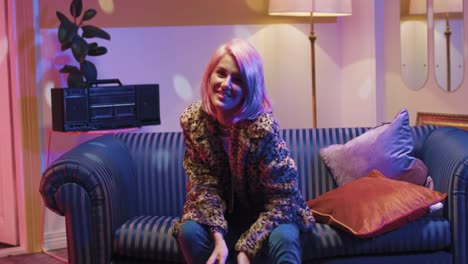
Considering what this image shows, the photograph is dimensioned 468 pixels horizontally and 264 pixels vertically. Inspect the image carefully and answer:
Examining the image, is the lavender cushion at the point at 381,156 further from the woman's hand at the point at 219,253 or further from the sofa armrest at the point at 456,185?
the woman's hand at the point at 219,253

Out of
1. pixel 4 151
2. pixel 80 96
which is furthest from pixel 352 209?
pixel 4 151

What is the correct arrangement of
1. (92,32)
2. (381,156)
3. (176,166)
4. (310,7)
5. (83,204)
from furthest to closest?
(310,7) < (92,32) < (176,166) < (381,156) < (83,204)

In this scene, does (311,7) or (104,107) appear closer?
(104,107)

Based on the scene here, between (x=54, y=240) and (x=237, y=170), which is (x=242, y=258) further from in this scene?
(x=54, y=240)

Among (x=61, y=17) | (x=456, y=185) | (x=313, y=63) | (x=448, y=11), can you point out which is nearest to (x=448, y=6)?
(x=448, y=11)

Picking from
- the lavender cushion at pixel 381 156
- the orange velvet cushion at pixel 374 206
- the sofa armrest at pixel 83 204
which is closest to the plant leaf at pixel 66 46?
the sofa armrest at pixel 83 204

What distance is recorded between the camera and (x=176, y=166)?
2.99m

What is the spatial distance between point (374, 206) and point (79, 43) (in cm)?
197

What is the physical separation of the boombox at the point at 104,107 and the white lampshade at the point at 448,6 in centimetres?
163

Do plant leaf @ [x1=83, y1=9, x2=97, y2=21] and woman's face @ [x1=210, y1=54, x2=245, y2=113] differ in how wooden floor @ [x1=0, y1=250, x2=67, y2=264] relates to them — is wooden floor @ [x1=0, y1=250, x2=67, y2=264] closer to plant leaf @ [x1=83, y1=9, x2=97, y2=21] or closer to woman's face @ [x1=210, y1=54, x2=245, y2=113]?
plant leaf @ [x1=83, y1=9, x2=97, y2=21]

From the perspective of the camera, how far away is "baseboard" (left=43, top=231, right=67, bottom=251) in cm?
401

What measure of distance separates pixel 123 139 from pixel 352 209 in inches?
45.1

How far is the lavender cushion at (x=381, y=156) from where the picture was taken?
2814 millimetres

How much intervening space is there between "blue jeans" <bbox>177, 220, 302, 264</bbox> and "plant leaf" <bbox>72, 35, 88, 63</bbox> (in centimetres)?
174
